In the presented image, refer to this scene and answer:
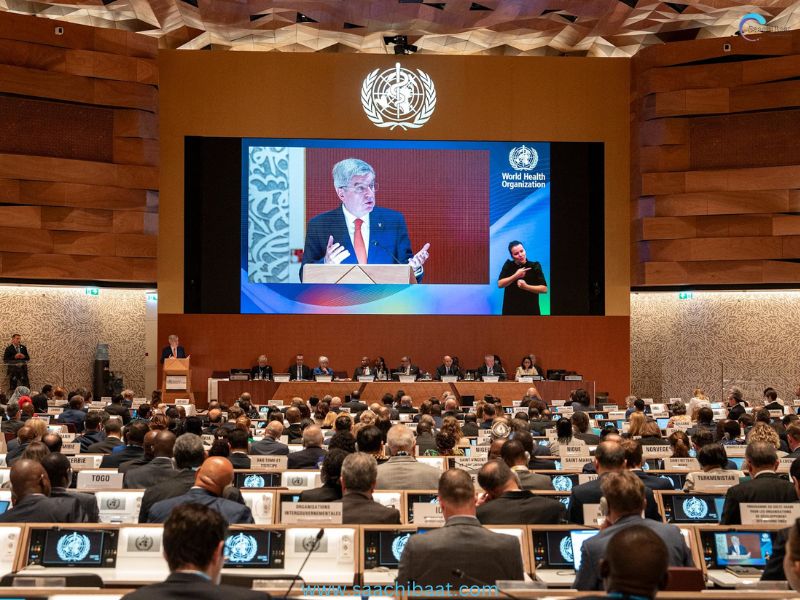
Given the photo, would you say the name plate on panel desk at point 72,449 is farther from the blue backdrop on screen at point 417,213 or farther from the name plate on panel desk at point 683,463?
the blue backdrop on screen at point 417,213

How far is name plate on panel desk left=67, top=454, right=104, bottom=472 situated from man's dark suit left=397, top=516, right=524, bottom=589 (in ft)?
16.2

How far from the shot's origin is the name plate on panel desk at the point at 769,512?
572 centimetres

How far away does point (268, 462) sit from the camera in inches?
326

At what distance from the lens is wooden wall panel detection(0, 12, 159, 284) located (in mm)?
19859

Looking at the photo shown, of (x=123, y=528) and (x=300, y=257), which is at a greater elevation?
(x=300, y=257)

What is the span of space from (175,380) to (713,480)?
14.2m

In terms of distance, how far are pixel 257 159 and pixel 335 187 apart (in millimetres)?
1769

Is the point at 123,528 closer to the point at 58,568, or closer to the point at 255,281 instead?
the point at 58,568

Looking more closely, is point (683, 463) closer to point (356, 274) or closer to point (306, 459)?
point (306, 459)

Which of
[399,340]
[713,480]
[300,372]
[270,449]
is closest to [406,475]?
[713,480]

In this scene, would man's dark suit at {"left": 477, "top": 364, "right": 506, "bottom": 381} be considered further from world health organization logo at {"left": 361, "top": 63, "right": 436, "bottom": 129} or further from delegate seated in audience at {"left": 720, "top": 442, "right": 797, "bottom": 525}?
delegate seated in audience at {"left": 720, "top": 442, "right": 797, "bottom": 525}

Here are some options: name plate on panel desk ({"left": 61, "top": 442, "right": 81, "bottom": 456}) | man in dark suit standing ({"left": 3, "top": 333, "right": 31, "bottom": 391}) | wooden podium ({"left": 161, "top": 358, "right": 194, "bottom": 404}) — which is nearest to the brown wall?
wooden podium ({"left": 161, "top": 358, "right": 194, "bottom": 404})

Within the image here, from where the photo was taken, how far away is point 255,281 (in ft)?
69.7

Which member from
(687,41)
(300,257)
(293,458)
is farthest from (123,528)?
(687,41)
